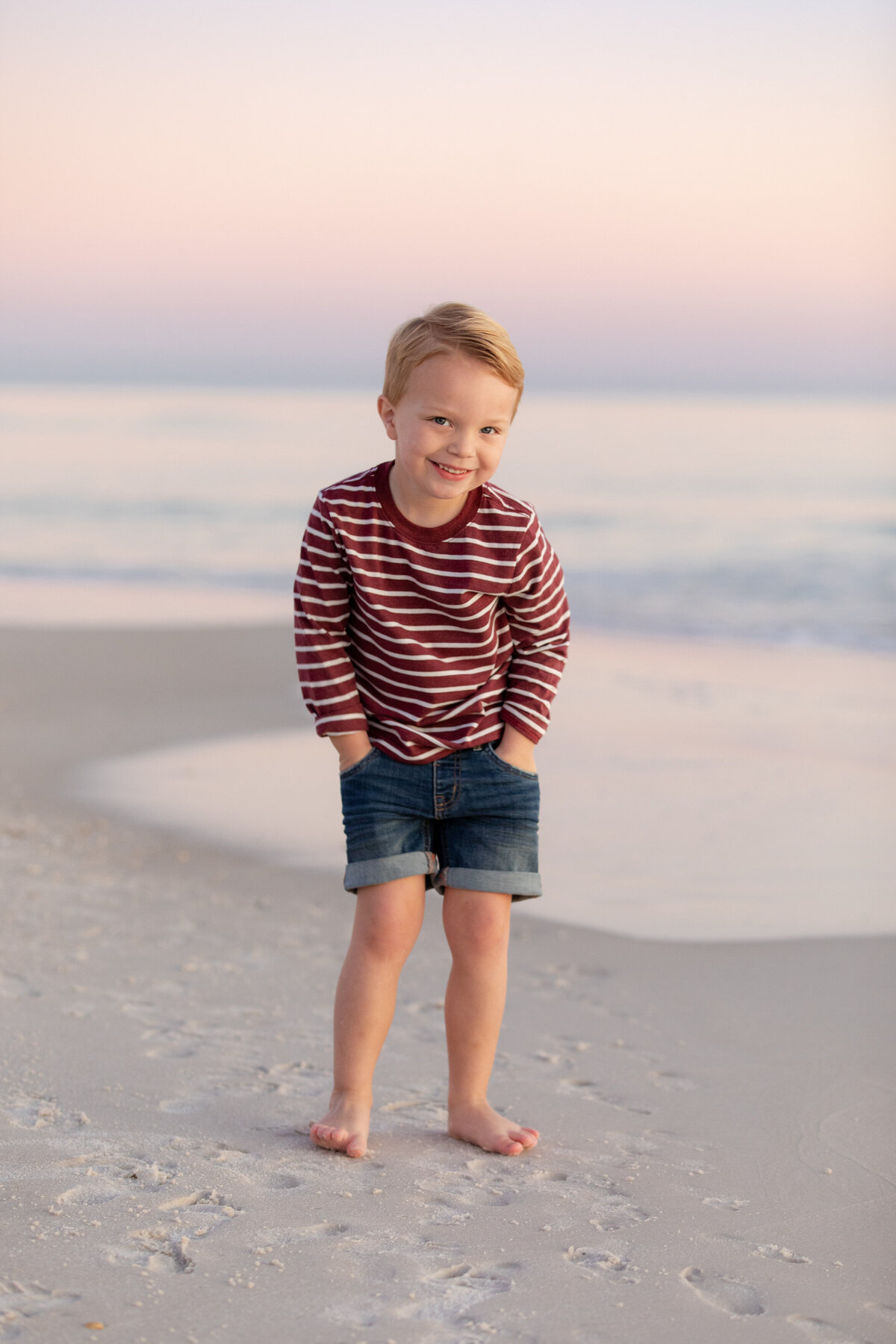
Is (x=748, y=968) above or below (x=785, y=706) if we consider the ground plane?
below

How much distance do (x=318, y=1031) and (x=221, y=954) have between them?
0.58m

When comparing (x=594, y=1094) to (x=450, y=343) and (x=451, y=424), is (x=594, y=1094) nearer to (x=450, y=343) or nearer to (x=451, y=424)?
(x=451, y=424)

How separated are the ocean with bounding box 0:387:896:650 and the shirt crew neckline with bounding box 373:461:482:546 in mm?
7559

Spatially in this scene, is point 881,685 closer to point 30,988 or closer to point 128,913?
point 128,913

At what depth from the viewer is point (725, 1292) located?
1.98 meters

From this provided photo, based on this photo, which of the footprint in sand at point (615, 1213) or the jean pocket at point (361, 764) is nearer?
the footprint in sand at point (615, 1213)

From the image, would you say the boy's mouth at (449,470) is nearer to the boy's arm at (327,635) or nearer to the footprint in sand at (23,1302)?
the boy's arm at (327,635)

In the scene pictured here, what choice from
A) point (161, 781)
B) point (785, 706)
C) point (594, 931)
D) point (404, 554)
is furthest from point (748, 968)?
point (785, 706)

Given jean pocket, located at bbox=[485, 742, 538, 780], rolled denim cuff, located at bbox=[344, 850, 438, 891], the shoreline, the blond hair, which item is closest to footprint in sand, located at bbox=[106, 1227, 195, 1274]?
rolled denim cuff, located at bbox=[344, 850, 438, 891]

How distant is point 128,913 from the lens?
3.93m

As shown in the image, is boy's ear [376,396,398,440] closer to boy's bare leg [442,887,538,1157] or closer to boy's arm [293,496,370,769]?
boy's arm [293,496,370,769]

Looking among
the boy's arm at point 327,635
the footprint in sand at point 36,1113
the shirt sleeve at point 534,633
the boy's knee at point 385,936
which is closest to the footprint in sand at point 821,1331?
the boy's knee at point 385,936

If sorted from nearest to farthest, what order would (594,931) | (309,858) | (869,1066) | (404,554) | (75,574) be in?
1. (404,554)
2. (869,1066)
3. (594,931)
4. (309,858)
5. (75,574)

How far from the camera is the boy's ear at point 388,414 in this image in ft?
8.15
